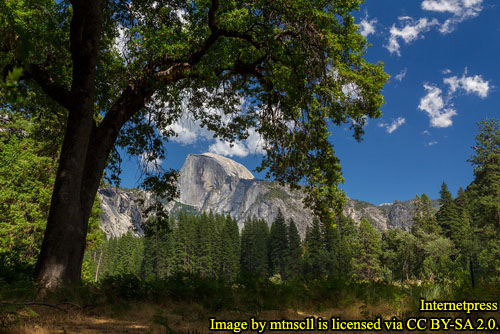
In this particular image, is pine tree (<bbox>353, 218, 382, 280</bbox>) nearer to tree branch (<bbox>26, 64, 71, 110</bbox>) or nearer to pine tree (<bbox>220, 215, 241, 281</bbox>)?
pine tree (<bbox>220, 215, 241, 281</bbox>)

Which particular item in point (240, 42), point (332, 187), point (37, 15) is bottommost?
point (332, 187)

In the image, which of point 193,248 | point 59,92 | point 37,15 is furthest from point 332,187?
point 193,248

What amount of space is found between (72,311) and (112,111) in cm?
560

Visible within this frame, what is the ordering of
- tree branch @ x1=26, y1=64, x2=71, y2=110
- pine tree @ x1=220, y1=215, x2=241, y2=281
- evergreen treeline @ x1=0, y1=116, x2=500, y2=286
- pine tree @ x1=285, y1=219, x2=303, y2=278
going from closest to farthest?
tree branch @ x1=26, y1=64, x2=71, y2=110 → evergreen treeline @ x1=0, y1=116, x2=500, y2=286 → pine tree @ x1=285, y1=219, x2=303, y2=278 → pine tree @ x1=220, y1=215, x2=241, y2=281

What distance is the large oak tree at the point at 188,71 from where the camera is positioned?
7.45 metres

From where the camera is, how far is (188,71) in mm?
8734

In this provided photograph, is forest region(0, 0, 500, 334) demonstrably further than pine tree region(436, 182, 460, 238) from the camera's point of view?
No

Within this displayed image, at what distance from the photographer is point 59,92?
8359mm

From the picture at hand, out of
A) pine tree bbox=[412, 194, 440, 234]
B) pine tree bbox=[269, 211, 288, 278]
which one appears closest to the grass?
pine tree bbox=[412, 194, 440, 234]

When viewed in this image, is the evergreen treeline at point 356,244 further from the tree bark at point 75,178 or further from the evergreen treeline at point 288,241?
the tree bark at point 75,178

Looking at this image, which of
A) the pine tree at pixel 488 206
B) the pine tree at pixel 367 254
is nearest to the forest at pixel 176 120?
the pine tree at pixel 488 206

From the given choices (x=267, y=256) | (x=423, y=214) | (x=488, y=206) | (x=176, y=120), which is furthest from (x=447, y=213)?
(x=176, y=120)

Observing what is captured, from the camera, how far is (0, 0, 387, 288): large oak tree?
24.5 ft

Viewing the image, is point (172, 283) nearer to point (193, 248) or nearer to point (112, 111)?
point (112, 111)
